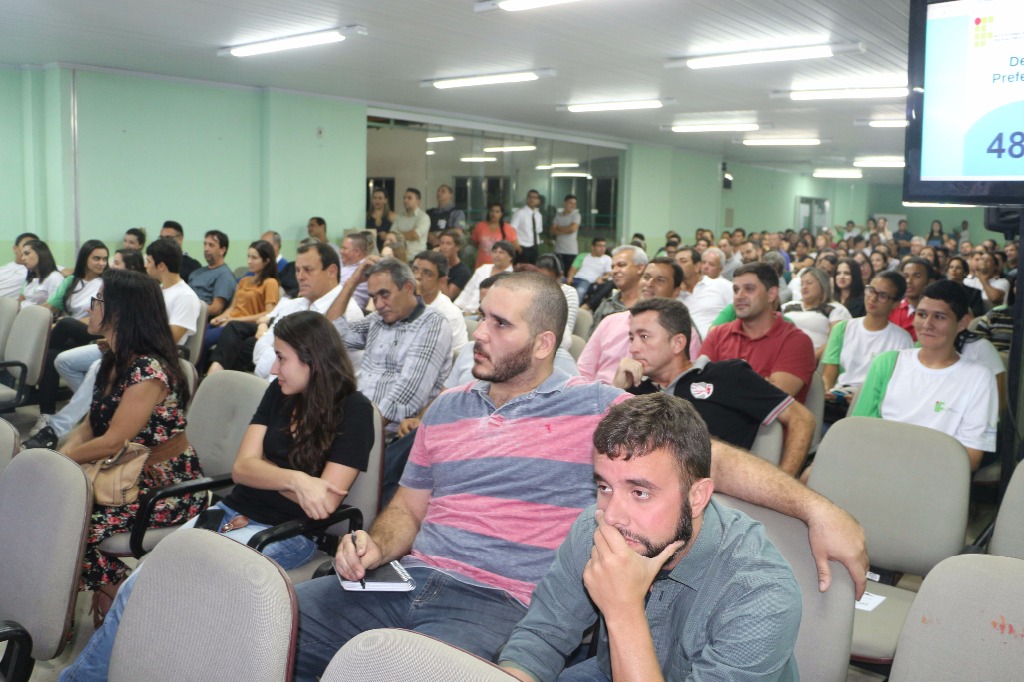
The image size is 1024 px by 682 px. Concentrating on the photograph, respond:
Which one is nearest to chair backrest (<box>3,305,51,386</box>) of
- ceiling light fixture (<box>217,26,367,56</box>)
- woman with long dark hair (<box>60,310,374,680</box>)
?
woman with long dark hair (<box>60,310,374,680</box>)

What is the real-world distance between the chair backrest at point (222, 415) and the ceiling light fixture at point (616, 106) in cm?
838

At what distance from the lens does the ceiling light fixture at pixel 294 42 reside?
6730 millimetres

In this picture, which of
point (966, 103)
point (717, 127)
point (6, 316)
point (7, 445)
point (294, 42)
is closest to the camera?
point (7, 445)

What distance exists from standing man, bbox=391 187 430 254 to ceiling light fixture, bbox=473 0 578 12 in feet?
17.0

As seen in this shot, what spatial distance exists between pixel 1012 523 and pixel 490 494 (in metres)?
1.43

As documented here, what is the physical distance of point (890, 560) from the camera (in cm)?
250

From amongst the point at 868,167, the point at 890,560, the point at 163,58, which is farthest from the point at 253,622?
the point at 868,167

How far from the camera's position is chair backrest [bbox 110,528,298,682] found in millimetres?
1369

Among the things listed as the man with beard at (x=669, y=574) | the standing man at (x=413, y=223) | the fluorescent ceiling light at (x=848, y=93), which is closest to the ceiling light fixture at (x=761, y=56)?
the fluorescent ceiling light at (x=848, y=93)

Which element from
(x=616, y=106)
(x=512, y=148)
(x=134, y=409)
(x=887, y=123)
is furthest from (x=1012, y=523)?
(x=512, y=148)

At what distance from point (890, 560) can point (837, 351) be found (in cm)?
238

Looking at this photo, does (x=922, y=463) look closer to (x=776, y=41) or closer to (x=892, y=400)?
(x=892, y=400)

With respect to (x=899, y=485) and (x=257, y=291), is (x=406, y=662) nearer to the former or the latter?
(x=899, y=485)

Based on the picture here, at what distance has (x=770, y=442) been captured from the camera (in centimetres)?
279
